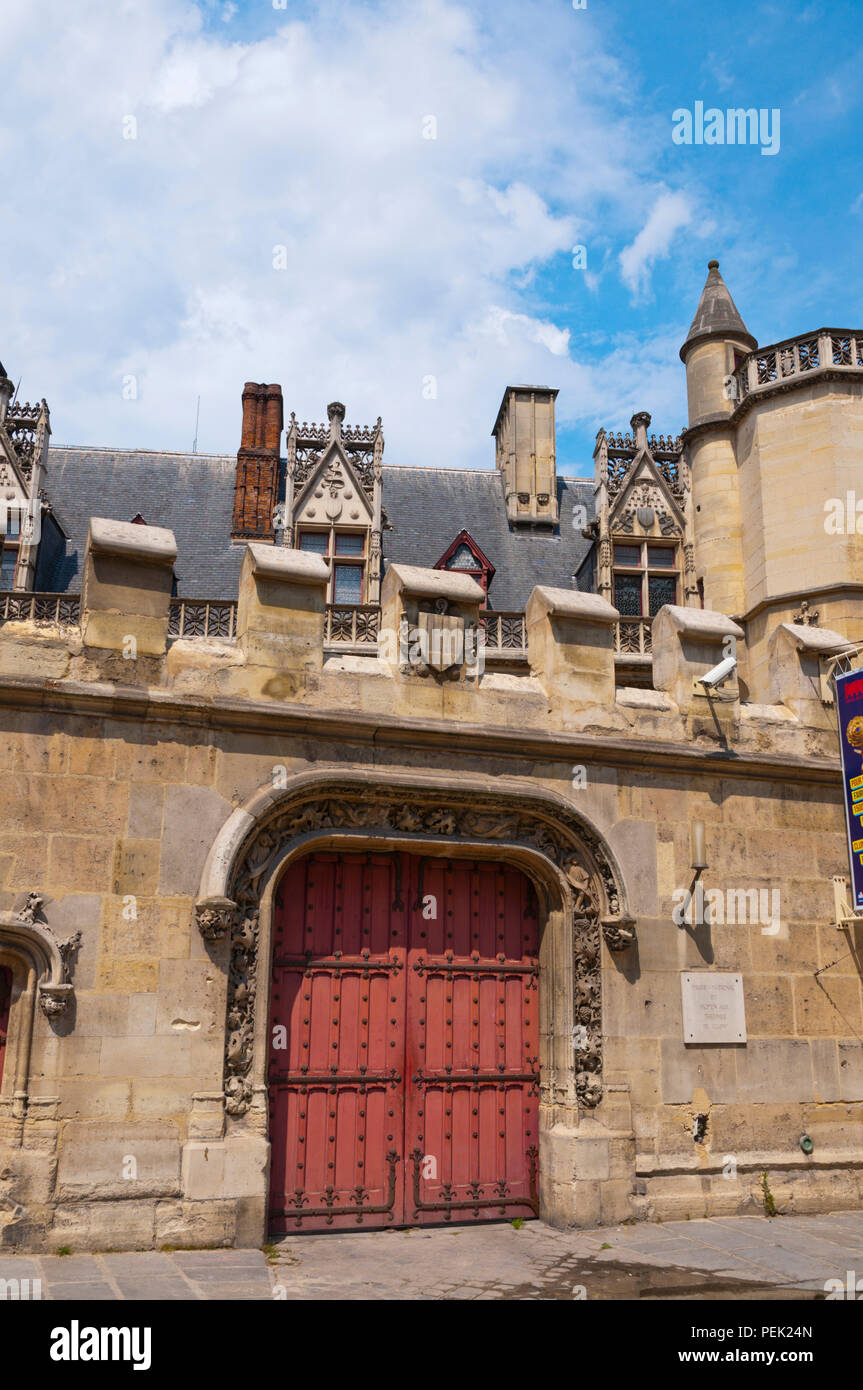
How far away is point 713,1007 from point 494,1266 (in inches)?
112

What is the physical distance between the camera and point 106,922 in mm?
7480

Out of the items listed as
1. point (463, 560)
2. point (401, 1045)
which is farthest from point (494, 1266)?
point (463, 560)

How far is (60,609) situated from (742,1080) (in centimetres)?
1241

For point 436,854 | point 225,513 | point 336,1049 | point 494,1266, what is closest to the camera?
point 494,1266

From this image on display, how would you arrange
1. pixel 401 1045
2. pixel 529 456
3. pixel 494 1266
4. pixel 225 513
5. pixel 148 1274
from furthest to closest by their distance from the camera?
pixel 529 456, pixel 225 513, pixel 401 1045, pixel 494 1266, pixel 148 1274

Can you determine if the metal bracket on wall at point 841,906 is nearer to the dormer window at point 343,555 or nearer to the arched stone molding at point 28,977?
the arched stone molding at point 28,977

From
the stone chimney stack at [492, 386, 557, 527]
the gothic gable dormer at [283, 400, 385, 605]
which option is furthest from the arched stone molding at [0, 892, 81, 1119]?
the stone chimney stack at [492, 386, 557, 527]

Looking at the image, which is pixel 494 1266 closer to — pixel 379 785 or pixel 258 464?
pixel 379 785

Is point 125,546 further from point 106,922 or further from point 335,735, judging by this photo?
point 106,922

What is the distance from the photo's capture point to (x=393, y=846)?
28.0 ft

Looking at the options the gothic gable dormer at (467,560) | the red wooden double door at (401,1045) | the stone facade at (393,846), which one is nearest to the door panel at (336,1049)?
the red wooden double door at (401,1045)

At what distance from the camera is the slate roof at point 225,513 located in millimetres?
19547

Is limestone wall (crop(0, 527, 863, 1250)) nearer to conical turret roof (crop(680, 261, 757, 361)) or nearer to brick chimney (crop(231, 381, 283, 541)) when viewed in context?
conical turret roof (crop(680, 261, 757, 361))

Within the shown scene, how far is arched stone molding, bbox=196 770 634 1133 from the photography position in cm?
770
